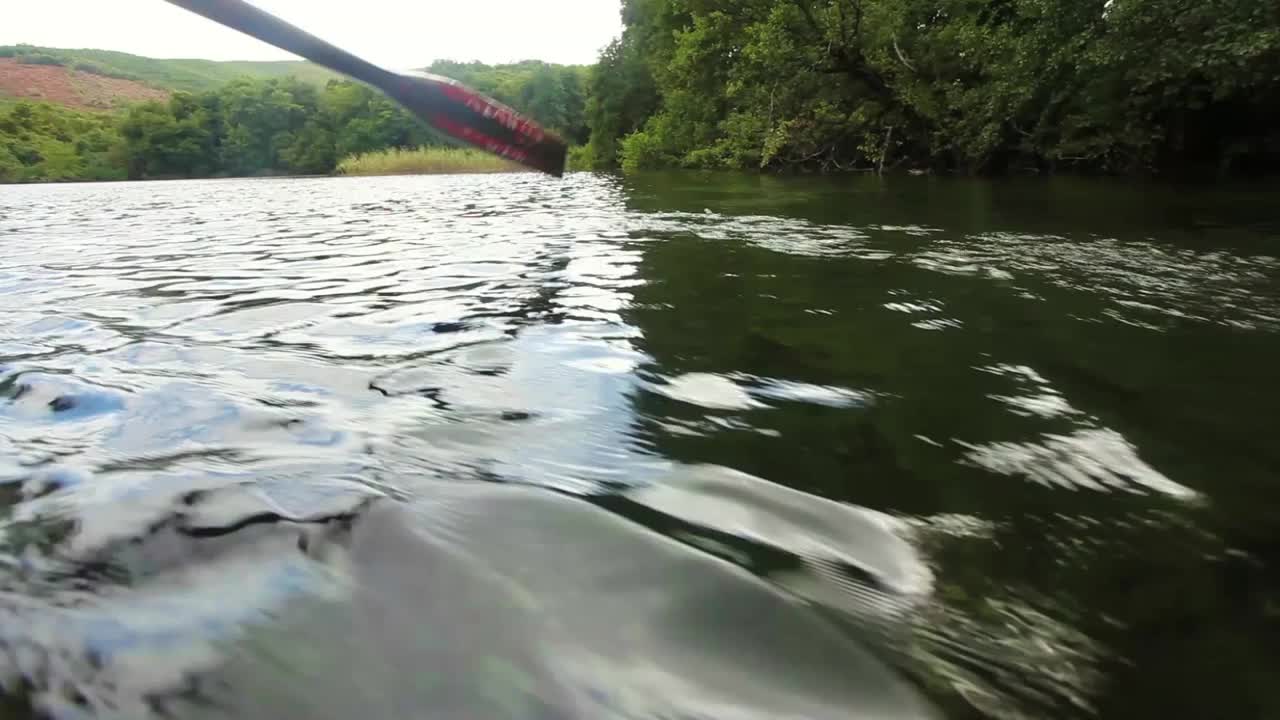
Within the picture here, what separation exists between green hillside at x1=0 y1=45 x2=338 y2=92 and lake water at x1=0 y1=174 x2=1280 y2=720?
11656 centimetres

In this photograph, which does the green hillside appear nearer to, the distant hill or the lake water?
the distant hill

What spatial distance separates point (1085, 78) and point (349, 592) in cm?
1848

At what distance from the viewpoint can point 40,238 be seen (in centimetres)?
958

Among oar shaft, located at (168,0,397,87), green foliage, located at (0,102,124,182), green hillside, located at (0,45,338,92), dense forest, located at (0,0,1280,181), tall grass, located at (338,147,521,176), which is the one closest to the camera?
oar shaft, located at (168,0,397,87)

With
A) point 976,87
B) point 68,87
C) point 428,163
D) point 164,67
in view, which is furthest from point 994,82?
point 164,67

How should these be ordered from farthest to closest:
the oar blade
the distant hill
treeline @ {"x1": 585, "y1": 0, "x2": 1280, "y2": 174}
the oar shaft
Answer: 1. the distant hill
2. treeline @ {"x1": 585, "y1": 0, "x2": 1280, "y2": 174}
3. the oar blade
4. the oar shaft

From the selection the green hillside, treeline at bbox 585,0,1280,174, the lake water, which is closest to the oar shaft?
the lake water

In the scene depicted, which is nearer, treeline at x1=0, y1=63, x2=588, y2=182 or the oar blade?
the oar blade

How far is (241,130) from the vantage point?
7044cm

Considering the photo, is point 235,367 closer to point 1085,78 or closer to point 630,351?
point 630,351

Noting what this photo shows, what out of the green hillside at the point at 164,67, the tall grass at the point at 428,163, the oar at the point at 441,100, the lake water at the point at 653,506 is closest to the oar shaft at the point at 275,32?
the oar at the point at 441,100

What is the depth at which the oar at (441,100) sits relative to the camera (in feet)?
10.7

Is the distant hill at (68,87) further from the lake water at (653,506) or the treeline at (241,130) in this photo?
the lake water at (653,506)

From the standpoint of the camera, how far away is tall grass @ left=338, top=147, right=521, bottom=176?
150 feet
